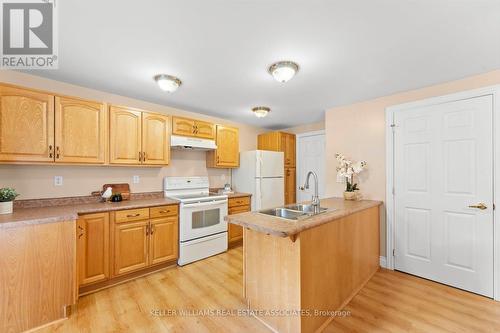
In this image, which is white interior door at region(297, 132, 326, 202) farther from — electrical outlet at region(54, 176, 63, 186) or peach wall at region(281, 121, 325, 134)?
electrical outlet at region(54, 176, 63, 186)

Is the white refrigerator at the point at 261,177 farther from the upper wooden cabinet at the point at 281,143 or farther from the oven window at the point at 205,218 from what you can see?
the oven window at the point at 205,218

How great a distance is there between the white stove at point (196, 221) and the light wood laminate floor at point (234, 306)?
0.39 meters

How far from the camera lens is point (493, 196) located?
212cm

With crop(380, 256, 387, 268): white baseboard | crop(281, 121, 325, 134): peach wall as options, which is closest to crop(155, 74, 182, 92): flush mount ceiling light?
crop(281, 121, 325, 134): peach wall

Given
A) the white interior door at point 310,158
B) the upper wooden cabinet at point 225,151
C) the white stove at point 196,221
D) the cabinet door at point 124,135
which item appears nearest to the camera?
the cabinet door at point 124,135

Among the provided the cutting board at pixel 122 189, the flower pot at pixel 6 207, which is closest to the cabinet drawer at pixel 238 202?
the cutting board at pixel 122 189

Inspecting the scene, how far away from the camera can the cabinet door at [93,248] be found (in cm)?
211

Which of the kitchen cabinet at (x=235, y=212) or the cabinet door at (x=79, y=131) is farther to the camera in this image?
the kitchen cabinet at (x=235, y=212)

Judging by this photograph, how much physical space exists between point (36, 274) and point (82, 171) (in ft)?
4.14

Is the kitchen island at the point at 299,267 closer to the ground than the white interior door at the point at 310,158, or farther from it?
closer to the ground

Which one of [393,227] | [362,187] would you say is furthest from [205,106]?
[393,227]

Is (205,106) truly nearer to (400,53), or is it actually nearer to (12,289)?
(400,53)

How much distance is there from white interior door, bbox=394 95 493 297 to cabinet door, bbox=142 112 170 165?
3171 millimetres

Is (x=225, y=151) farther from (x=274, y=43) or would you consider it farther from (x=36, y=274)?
(x=36, y=274)
